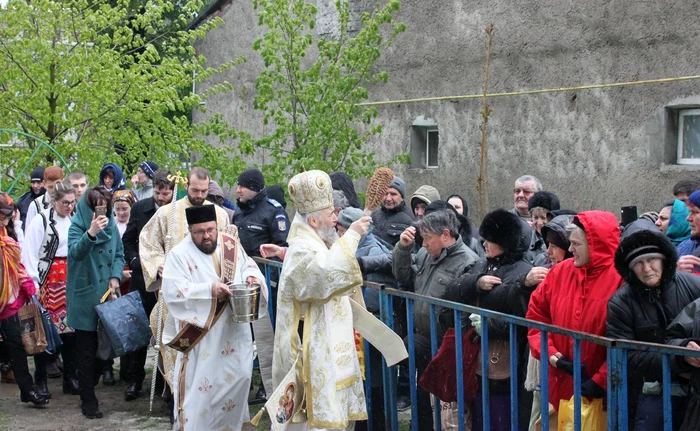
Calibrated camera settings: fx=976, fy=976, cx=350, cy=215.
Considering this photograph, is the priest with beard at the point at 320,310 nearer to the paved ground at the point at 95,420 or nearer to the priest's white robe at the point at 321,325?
the priest's white robe at the point at 321,325

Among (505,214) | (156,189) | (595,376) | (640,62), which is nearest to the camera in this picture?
(595,376)

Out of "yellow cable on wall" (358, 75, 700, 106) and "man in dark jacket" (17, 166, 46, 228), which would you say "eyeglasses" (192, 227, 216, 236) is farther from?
"yellow cable on wall" (358, 75, 700, 106)

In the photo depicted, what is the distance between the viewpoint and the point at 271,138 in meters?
11.9

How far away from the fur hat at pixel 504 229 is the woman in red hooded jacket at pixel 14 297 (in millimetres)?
4400

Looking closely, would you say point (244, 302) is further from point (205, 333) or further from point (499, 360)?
point (499, 360)

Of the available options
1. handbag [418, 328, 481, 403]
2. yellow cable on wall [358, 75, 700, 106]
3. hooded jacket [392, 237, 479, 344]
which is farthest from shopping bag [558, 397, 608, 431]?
yellow cable on wall [358, 75, 700, 106]

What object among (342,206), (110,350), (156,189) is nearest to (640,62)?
(342,206)

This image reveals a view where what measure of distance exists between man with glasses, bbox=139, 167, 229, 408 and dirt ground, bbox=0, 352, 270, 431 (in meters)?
0.59

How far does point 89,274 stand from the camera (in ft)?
27.3

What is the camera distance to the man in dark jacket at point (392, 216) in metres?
7.89

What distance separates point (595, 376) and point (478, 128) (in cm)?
842

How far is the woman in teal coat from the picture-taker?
7.99 meters

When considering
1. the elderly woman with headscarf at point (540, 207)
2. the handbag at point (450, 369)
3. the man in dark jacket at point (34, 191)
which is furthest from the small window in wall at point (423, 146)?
the handbag at point (450, 369)

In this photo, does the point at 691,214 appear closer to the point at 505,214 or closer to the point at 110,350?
the point at 505,214
